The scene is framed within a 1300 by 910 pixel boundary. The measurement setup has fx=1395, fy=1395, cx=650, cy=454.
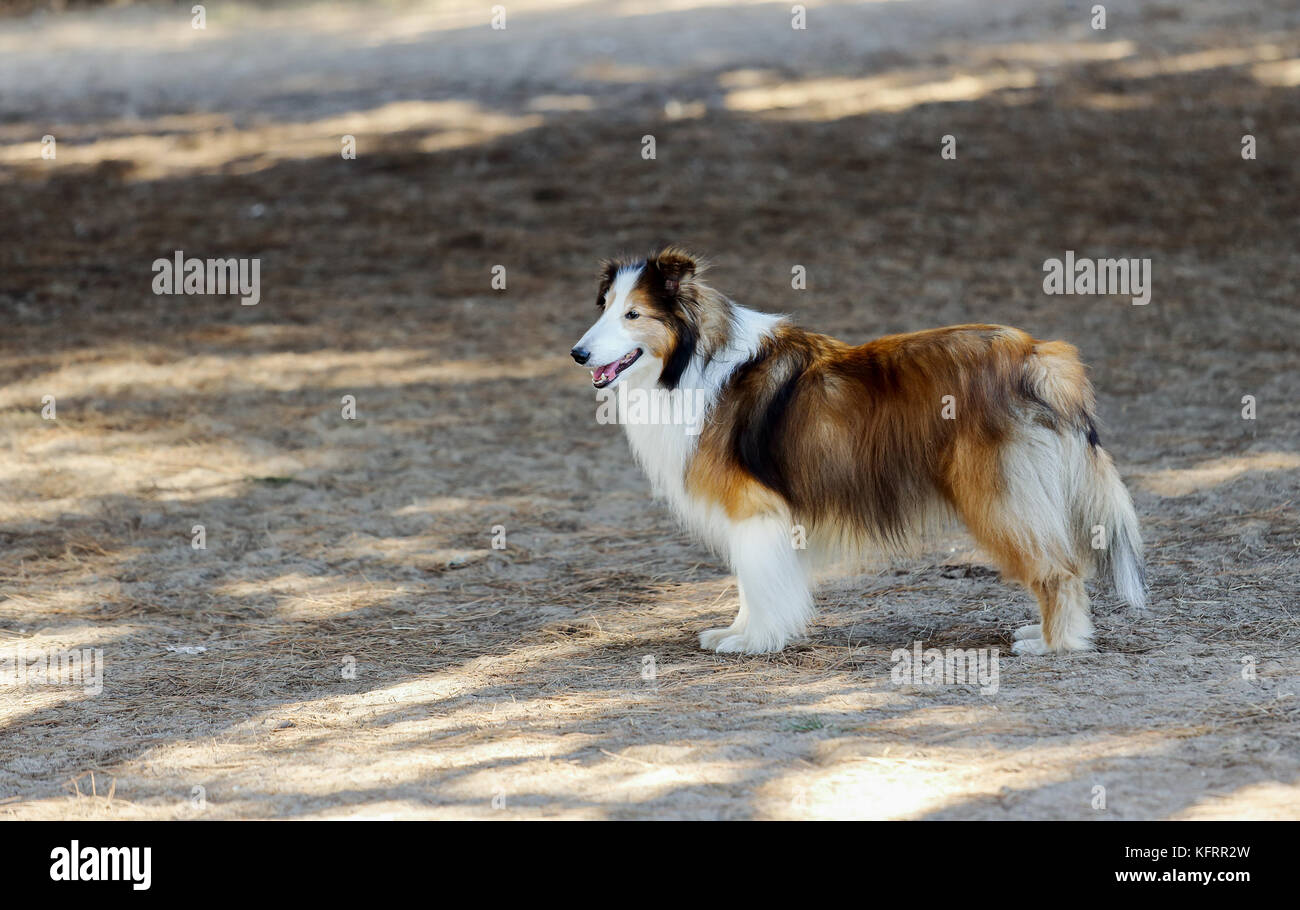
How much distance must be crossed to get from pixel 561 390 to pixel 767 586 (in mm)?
5057

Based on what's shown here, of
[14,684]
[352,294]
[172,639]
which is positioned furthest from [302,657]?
[352,294]

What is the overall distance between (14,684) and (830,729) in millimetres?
3402

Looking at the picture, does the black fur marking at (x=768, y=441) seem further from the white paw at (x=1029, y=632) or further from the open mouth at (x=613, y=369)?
the white paw at (x=1029, y=632)

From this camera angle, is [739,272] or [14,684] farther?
[739,272]

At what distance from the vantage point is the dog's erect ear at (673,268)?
564cm

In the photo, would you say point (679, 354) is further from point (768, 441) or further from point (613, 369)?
point (768, 441)

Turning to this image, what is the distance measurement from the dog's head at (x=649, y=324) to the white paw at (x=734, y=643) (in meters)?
1.12

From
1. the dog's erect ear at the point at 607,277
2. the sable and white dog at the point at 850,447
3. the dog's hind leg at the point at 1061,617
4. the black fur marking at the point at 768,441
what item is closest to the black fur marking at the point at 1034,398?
the sable and white dog at the point at 850,447

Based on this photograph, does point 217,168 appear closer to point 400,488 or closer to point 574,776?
point 400,488

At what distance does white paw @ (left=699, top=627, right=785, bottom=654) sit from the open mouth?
1.21m

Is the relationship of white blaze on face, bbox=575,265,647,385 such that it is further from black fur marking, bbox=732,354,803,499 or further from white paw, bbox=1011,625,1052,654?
white paw, bbox=1011,625,1052,654

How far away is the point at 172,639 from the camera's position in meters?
6.36
